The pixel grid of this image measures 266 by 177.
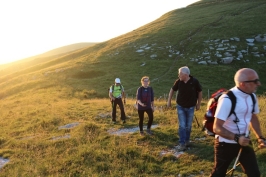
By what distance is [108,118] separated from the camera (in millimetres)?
16625

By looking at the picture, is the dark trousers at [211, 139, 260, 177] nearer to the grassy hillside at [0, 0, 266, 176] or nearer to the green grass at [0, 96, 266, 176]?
the grassy hillside at [0, 0, 266, 176]

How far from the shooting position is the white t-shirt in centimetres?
475

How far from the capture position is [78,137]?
11.7 m

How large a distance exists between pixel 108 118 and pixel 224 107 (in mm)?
12421

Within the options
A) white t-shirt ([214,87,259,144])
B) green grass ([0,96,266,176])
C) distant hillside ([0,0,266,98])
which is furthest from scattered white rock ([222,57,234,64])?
white t-shirt ([214,87,259,144])

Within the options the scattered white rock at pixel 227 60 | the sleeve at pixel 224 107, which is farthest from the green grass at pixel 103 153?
the scattered white rock at pixel 227 60

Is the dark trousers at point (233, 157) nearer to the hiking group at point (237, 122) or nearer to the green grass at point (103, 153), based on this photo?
the hiking group at point (237, 122)

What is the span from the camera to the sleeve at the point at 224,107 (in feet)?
15.5

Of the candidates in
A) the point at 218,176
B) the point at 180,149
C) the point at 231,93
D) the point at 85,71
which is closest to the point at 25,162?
the point at 180,149

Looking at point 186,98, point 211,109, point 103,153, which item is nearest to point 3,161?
point 103,153

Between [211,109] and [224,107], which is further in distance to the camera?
[211,109]

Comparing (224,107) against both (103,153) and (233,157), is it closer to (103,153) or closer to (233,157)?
(233,157)

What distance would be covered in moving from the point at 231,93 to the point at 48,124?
42.4ft

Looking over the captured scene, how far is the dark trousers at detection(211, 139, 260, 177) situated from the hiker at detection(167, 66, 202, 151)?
3.95m
